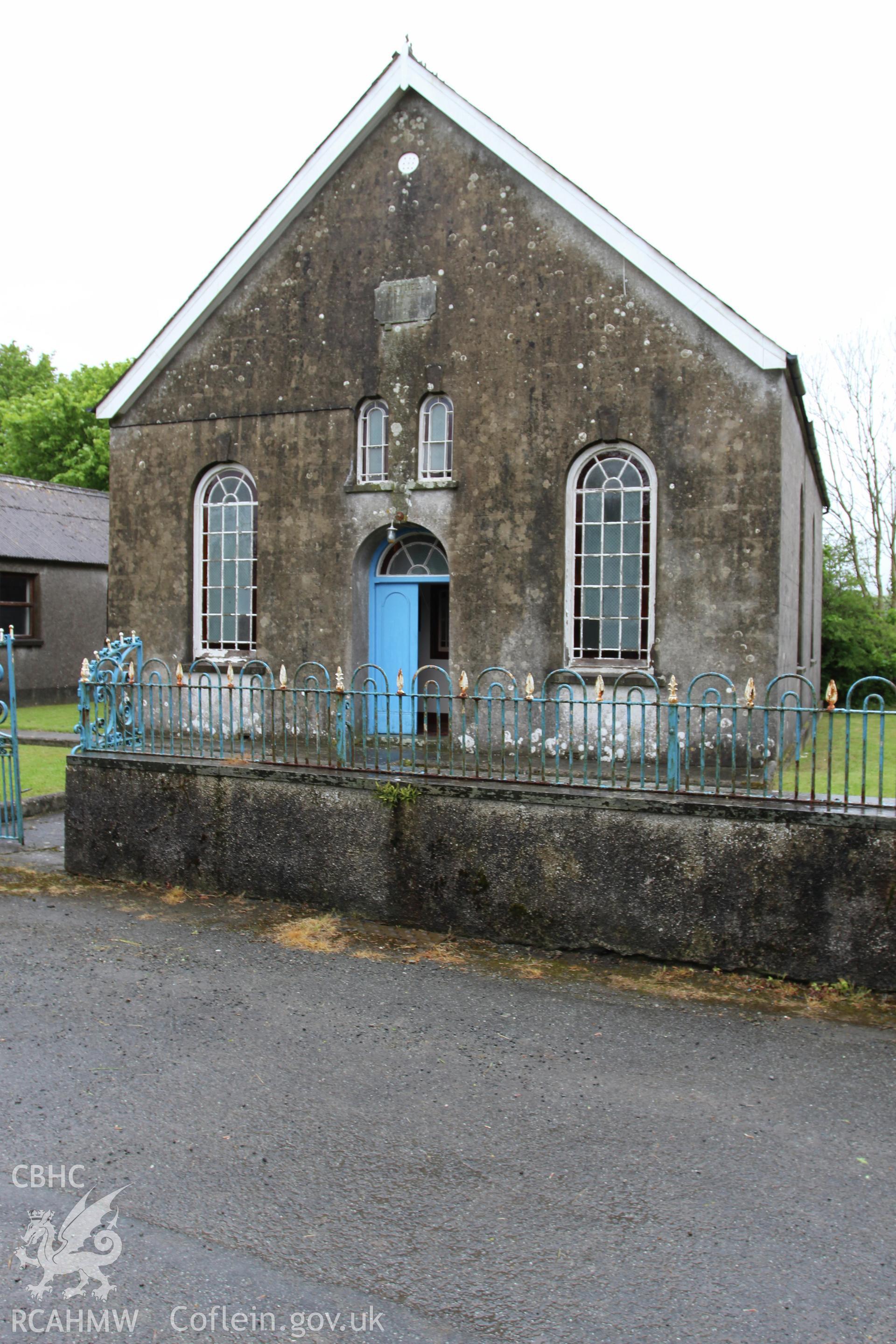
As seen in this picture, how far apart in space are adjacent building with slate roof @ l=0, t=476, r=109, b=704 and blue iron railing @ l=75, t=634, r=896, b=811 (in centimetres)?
1298

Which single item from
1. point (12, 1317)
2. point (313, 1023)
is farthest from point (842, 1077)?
point (12, 1317)

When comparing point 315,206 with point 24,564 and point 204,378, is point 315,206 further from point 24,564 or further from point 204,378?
point 24,564

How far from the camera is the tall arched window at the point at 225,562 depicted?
507 inches

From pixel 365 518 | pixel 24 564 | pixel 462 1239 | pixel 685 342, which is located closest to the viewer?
pixel 462 1239

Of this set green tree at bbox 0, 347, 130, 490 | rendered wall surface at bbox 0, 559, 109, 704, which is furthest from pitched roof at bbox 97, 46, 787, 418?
green tree at bbox 0, 347, 130, 490

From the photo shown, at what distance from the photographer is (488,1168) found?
14.6ft

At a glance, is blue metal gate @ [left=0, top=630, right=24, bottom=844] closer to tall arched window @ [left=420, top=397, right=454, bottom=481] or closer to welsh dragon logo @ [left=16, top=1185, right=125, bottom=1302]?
tall arched window @ [left=420, top=397, right=454, bottom=481]

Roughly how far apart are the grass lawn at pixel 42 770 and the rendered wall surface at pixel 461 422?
2285mm

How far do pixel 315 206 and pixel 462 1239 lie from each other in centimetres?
1156

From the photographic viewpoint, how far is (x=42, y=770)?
14820 millimetres

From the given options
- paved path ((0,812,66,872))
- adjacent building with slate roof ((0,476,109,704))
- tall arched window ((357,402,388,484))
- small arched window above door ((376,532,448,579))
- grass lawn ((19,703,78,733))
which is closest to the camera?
paved path ((0,812,66,872))

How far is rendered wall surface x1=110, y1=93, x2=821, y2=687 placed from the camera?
412 inches

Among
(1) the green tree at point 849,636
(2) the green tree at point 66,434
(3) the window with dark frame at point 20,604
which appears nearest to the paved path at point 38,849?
(3) the window with dark frame at point 20,604

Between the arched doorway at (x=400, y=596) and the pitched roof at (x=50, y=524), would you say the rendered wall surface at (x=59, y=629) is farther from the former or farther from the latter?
the arched doorway at (x=400, y=596)
